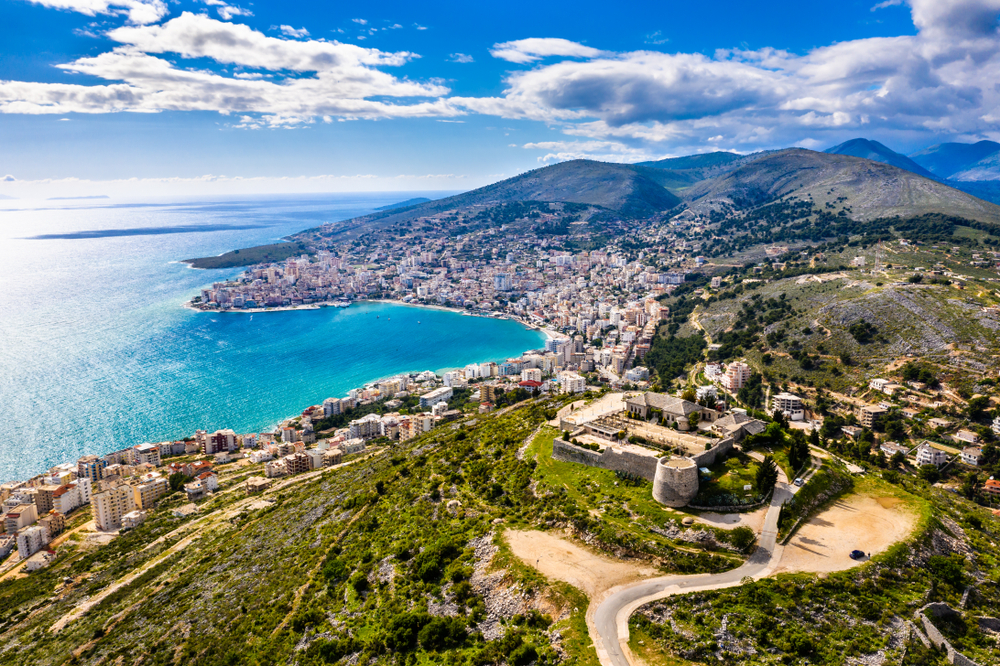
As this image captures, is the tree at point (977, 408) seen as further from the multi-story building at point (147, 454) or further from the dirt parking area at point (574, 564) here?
Result: the multi-story building at point (147, 454)

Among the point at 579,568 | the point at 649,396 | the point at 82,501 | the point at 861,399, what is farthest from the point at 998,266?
the point at 82,501

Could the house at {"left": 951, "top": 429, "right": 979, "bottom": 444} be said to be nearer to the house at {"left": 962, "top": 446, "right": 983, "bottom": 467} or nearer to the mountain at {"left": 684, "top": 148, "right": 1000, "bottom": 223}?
the house at {"left": 962, "top": 446, "right": 983, "bottom": 467}

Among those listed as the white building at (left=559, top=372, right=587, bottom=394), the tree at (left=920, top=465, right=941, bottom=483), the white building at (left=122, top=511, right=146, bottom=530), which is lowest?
the white building at (left=122, top=511, right=146, bottom=530)

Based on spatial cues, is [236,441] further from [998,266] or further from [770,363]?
[998,266]

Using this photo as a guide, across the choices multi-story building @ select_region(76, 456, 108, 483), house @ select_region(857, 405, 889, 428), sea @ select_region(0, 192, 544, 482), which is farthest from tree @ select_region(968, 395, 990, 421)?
multi-story building @ select_region(76, 456, 108, 483)

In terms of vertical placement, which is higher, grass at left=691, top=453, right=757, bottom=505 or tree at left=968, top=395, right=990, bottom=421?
grass at left=691, top=453, right=757, bottom=505

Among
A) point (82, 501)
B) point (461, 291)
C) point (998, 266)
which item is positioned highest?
point (998, 266)
